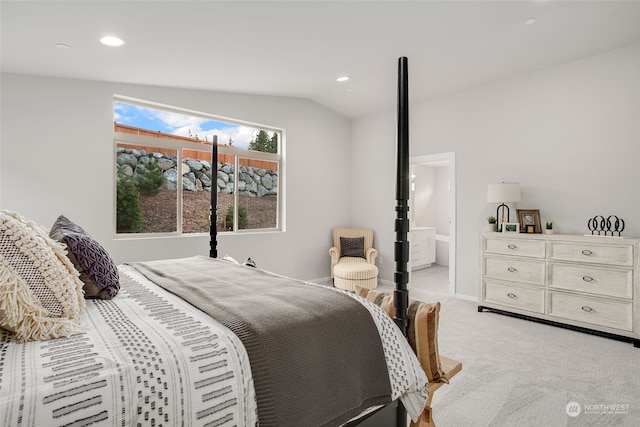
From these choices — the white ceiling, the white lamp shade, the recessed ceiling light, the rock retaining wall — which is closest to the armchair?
Result: the rock retaining wall

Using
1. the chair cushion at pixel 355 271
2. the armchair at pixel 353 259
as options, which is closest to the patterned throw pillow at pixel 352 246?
the armchair at pixel 353 259

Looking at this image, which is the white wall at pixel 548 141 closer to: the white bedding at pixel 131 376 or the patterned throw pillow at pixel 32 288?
the white bedding at pixel 131 376

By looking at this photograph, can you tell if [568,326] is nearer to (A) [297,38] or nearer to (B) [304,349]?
(B) [304,349]

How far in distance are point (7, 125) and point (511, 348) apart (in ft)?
16.0

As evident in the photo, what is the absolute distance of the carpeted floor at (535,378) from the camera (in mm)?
1984

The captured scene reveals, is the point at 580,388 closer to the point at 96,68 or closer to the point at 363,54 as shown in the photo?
the point at 363,54

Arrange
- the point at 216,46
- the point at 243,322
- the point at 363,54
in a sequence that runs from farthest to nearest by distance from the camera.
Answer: the point at 363,54, the point at 216,46, the point at 243,322

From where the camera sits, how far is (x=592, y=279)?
10.8 ft

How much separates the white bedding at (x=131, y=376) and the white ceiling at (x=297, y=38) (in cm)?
211

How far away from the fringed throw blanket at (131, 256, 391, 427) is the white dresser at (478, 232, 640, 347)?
3.02 meters

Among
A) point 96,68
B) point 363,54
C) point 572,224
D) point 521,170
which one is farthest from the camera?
→ point 521,170

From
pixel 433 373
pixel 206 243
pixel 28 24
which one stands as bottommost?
pixel 433 373

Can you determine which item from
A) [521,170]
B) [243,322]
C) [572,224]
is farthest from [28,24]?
[572,224]

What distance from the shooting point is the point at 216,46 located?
292 centimetres
